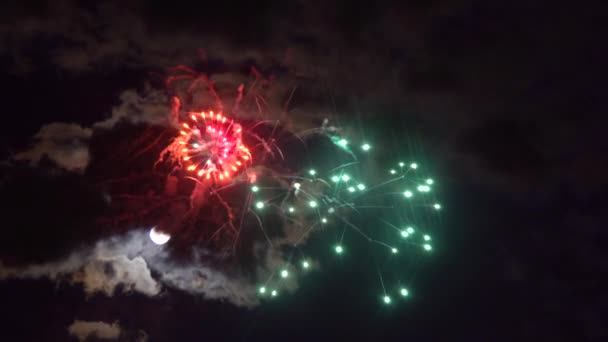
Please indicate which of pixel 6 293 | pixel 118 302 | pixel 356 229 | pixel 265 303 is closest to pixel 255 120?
pixel 356 229

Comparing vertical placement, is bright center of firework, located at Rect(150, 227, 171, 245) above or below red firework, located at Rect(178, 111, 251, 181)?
below

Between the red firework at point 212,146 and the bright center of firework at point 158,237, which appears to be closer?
the bright center of firework at point 158,237

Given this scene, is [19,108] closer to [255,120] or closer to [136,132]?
[136,132]

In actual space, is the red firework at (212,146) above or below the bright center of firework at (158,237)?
above

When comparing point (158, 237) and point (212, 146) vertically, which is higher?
point (212, 146)

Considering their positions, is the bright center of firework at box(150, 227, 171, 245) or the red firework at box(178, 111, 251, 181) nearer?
the bright center of firework at box(150, 227, 171, 245)
